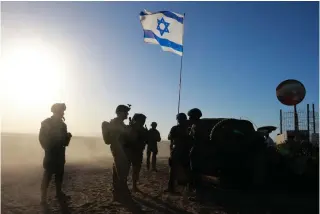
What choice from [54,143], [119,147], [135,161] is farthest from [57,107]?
[135,161]

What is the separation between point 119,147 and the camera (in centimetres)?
653

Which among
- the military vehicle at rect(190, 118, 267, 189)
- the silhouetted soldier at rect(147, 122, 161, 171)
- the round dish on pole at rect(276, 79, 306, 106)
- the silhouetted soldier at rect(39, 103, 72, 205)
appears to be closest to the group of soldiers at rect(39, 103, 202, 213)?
the silhouetted soldier at rect(39, 103, 72, 205)

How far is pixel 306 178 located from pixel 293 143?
1418mm

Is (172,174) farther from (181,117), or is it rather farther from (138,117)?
(138,117)

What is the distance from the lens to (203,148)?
274 inches

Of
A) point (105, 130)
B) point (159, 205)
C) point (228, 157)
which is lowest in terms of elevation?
point (159, 205)

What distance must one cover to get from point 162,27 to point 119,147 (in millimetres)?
8364

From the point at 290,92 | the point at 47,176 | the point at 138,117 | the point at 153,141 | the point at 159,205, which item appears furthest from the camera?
the point at 153,141

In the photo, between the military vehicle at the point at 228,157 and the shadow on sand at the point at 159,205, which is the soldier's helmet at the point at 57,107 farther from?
the military vehicle at the point at 228,157

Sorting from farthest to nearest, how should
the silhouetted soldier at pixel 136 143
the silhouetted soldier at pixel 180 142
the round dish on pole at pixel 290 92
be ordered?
the round dish on pole at pixel 290 92 < the silhouetted soldier at pixel 136 143 < the silhouetted soldier at pixel 180 142

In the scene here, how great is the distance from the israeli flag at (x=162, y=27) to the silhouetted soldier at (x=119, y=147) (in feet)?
23.2

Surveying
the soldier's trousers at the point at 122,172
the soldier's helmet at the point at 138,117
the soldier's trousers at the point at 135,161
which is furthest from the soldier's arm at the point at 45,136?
the soldier's helmet at the point at 138,117

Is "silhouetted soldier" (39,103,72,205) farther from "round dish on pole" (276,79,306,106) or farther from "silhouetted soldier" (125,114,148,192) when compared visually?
"round dish on pole" (276,79,306,106)

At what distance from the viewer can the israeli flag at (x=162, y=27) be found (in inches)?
523
